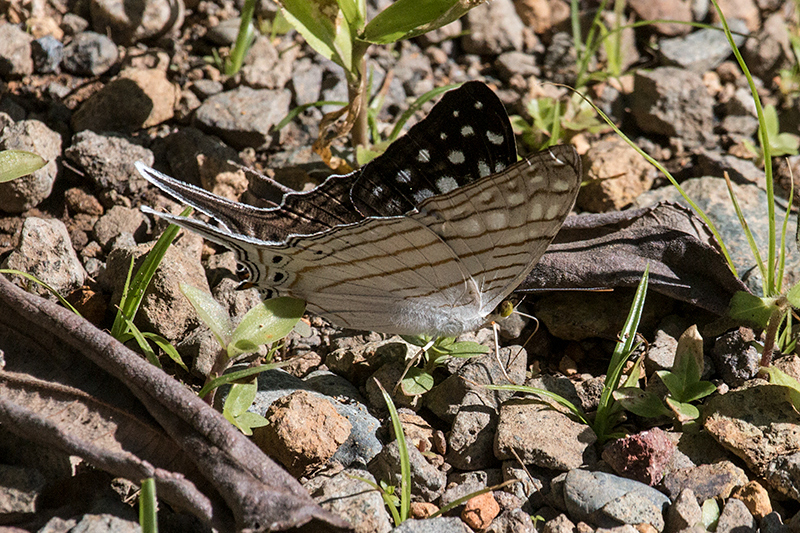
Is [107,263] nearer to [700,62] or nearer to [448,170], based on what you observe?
[448,170]

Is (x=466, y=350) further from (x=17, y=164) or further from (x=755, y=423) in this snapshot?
(x=17, y=164)

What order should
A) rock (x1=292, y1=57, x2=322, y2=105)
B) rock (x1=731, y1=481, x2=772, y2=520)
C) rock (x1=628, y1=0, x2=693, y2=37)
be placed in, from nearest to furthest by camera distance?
rock (x1=731, y1=481, x2=772, y2=520) < rock (x1=292, y1=57, x2=322, y2=105) < rock (x1=628, y1=0, x2=693, y2=37)

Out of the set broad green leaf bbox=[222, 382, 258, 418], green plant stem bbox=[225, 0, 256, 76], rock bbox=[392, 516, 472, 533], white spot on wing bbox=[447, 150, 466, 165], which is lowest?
rock bbox=[392, 516, 472, 533]

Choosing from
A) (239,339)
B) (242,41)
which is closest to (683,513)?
A: (239,339)

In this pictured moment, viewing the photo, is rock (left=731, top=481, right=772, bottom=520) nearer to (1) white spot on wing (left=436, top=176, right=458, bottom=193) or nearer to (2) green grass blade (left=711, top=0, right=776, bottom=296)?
(2) green grass blade (left=711, top=0, right=776, bottom=296)

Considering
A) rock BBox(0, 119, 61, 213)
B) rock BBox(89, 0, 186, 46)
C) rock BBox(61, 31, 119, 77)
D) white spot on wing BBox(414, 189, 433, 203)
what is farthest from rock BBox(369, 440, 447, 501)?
rock BBox(89, 0, 186, 46)

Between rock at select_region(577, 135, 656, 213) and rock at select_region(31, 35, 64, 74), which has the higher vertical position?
rock at select_region(31, 35, 64, 74)
